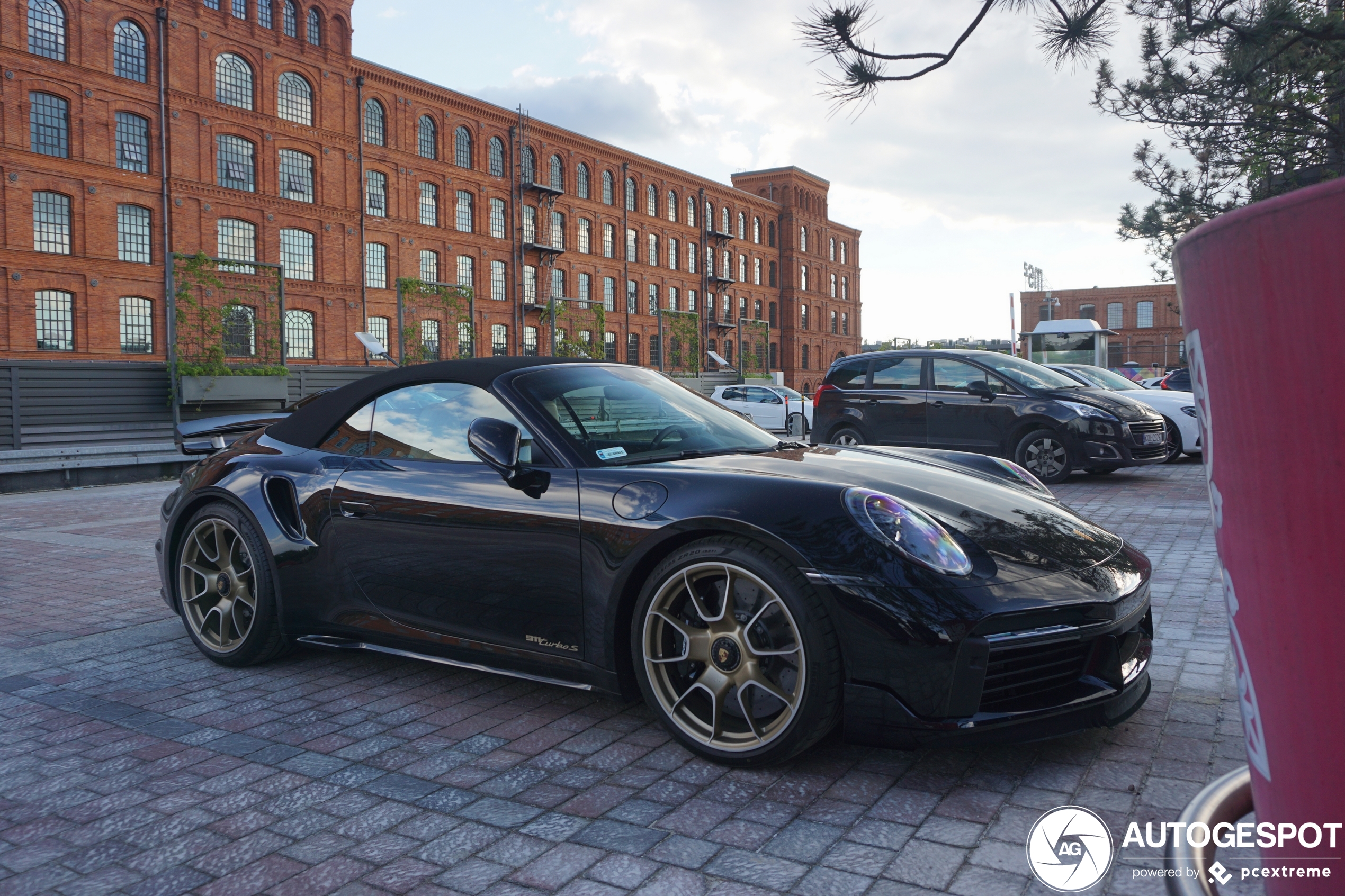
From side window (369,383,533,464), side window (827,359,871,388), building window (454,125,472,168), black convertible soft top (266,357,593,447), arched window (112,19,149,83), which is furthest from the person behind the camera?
building window (454,125,472,168)

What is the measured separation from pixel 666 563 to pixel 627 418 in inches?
34.8

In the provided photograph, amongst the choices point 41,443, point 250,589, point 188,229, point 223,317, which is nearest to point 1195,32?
point 250,589

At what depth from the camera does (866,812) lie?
8.96 feet

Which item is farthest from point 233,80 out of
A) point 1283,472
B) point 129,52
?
point 1283,472

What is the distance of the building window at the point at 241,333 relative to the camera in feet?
94.4

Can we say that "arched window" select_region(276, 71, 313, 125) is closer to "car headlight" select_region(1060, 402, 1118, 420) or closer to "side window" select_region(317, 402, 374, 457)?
"car headlight" select_region(1060, 402, 1118, 420)

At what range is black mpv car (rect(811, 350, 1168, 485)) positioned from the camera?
36.7 ft

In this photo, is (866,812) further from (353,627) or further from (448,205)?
(448,205)

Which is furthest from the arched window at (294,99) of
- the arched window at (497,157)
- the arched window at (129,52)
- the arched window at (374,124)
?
the arched window at (497,157)

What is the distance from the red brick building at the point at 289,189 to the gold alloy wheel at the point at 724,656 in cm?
2880

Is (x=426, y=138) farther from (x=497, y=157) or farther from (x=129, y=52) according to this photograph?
(x=129, y=52)

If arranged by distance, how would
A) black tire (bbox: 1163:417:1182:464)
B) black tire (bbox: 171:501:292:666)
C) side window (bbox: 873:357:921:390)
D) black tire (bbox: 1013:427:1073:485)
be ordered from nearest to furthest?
1. black tire (bbox: 171:501:292:666)
2. black tire (bbox: 1013:427:1073:485)
3. side window (bbox: 873:357:921:390)
4. black tire (bbox: 1163:417:1182:464)

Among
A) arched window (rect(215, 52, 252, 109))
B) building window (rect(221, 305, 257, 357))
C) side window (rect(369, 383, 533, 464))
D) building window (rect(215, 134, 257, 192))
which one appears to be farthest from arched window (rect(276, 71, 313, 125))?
side window (rect(369, 383, 533, 464))

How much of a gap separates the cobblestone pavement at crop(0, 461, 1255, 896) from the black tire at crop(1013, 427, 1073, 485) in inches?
282
